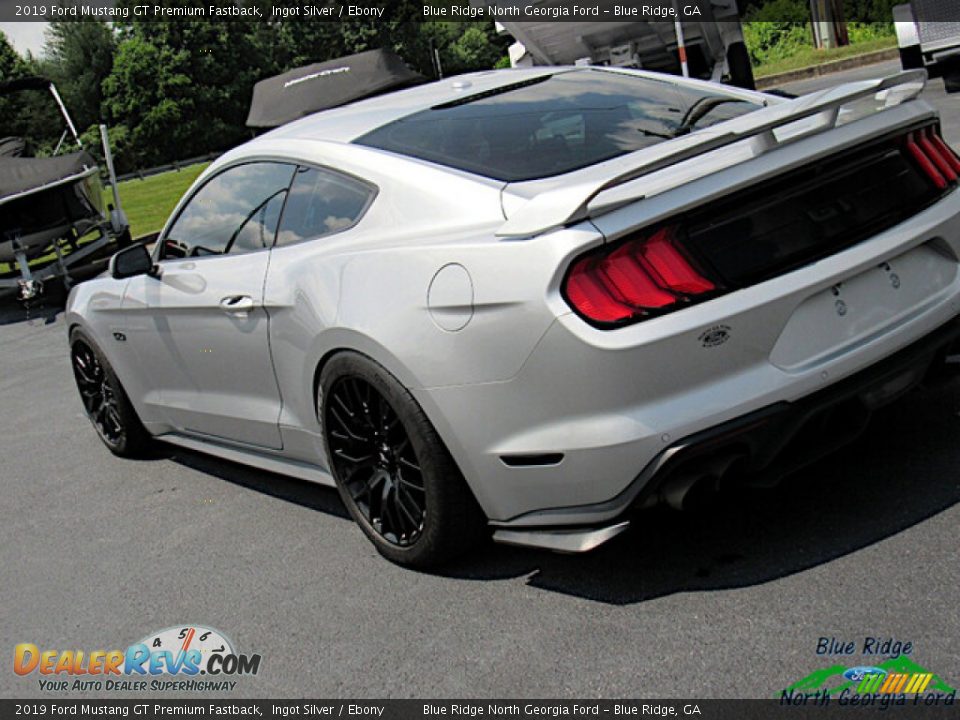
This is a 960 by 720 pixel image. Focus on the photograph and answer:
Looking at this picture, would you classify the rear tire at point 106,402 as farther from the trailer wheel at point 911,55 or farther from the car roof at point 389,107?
the trailer wheel at point 911,55

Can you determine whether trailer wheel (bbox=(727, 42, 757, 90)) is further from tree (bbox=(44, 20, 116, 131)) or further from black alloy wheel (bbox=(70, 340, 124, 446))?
tree (bbox=(44, 20, 116, 131))

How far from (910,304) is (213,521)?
2.89 m

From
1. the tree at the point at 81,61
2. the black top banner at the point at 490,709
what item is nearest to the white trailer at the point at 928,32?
the black top banner at the point at 490,709

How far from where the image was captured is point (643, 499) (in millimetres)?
3240

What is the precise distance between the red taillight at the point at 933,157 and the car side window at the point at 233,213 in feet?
6.99

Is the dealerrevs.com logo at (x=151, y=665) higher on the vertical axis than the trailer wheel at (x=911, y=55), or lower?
higher

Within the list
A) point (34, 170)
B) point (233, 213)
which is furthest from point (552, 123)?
point (34, 170)

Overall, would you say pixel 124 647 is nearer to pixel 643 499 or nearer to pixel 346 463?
pixel 346 463

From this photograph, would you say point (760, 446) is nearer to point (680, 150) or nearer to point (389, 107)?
point (680, 150)

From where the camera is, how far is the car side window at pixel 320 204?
3975 mm

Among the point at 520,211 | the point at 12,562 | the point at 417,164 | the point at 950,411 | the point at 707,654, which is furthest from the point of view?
the point at 12,562

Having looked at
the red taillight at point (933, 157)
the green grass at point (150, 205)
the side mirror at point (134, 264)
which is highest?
the side mirror at point (134, 264)

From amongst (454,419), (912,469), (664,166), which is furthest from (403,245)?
(912,469)

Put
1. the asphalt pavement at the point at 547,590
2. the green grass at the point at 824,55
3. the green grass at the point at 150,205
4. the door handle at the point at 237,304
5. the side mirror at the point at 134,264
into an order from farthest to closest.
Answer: the green grass at the point at 824,55, the green grass at the point at 150,205, the side mirror at the point at 134,264, the door handle at the point at 237,304, the asphalt pavement at the point at 547,590
